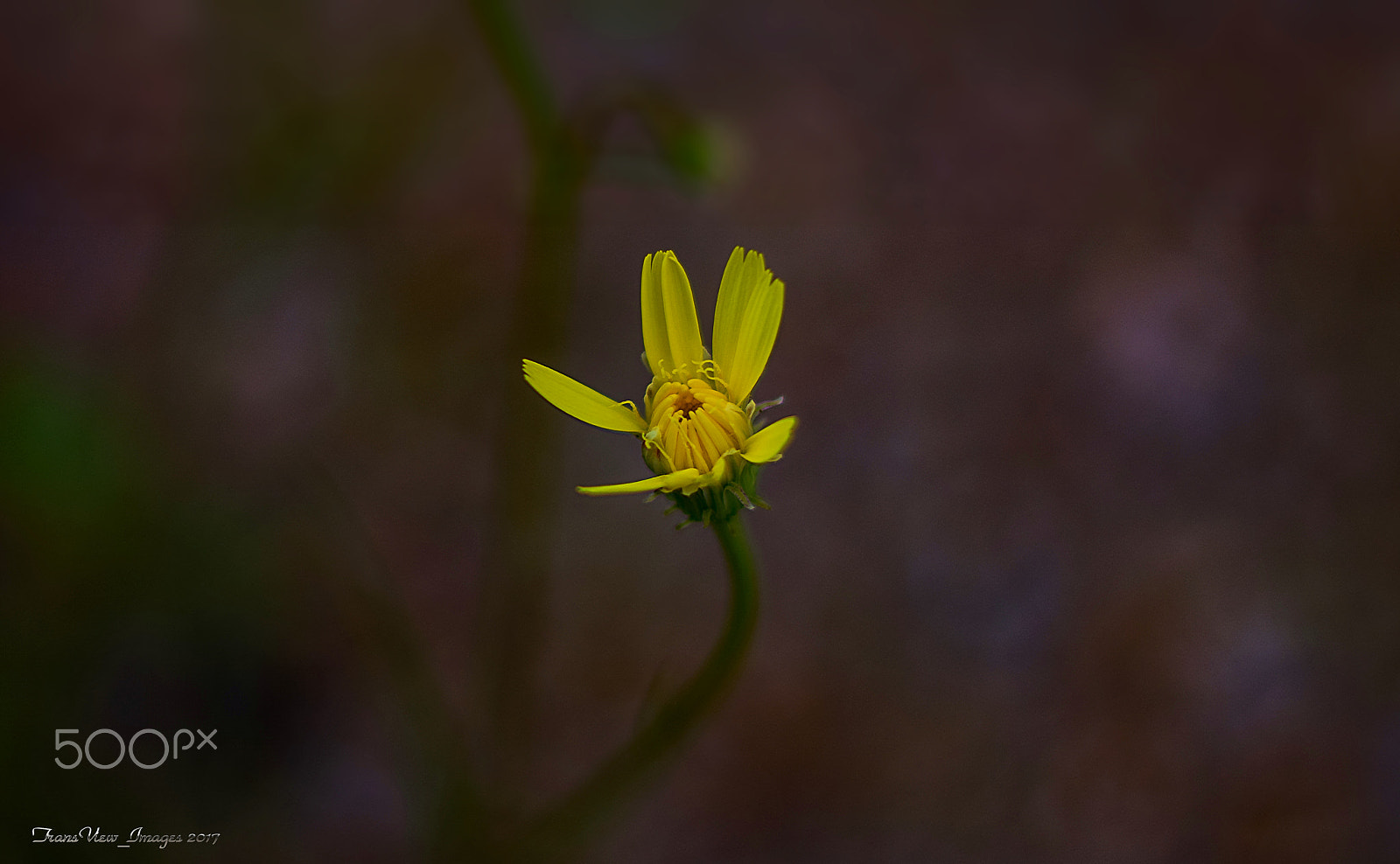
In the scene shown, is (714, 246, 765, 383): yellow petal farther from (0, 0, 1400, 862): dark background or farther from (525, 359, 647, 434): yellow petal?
(0, 0, 1400, 862): dark background

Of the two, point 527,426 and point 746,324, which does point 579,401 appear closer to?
point 746,324

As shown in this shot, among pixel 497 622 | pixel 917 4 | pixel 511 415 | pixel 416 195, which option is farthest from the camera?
pixel 917 4

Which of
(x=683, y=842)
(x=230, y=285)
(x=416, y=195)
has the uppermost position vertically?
(x=416, y=195)

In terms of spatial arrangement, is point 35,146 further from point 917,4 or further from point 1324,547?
point 1324,547

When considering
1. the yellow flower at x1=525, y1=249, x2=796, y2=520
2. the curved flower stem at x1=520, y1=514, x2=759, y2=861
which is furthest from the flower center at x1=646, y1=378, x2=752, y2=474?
the curved flower stem at x1=520, y1=514, x2=759, y2=861

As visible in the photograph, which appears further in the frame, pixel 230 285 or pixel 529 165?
pixel 529 165

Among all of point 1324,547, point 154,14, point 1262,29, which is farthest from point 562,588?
point 1262,29
